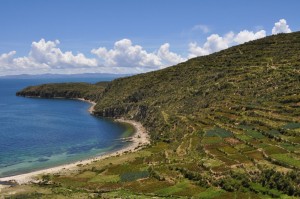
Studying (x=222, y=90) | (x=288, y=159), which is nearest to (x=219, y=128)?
(x=288, y=159)

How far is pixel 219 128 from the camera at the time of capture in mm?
103688

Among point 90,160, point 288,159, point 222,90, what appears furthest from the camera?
point 222,90

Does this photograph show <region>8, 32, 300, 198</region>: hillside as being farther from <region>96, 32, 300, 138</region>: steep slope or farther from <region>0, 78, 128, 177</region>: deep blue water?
<region>0, 78, 128, 177</region>: deep blue water

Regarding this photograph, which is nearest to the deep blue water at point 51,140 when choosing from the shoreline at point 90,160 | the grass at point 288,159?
the shoreline at point 90,160

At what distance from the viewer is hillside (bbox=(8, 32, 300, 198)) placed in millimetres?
65938

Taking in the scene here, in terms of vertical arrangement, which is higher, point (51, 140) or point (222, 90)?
point (222, 90)

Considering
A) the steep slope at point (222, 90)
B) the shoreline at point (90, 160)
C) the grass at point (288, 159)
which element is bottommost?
the shoreline at point (90, 160)

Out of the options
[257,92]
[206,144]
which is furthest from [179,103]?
[206,144]

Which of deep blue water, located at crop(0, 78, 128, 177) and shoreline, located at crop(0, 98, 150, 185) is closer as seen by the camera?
shoreline, located at crop(0, 98, 150, 185)

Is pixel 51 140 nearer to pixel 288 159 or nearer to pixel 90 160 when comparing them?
pixel 90 160

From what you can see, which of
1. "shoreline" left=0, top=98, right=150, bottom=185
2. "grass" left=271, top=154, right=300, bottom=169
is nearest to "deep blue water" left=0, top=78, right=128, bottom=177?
"shoreline" left=0, top=98, right=150, bottom=185

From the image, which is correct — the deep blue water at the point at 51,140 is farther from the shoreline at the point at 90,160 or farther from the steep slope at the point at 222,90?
the steep slope at the point at 222,90

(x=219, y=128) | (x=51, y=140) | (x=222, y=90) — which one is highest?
(x=222, y=90)

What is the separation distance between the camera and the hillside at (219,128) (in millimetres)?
65938
